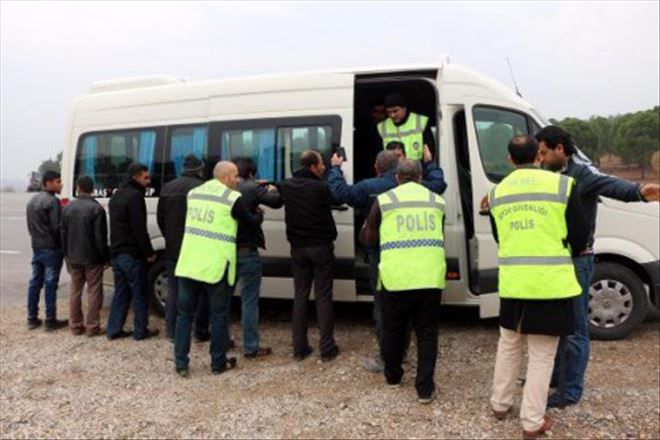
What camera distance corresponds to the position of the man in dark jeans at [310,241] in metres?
4.89

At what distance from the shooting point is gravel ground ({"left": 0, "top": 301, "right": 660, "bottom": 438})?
12.4 ft

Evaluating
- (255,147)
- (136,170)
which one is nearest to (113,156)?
(136,170)

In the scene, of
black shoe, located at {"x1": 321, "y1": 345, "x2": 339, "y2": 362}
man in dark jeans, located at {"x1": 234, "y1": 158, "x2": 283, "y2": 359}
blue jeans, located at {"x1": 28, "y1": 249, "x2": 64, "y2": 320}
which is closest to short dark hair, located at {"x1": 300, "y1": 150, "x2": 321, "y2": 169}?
man in dark jeans, located at {"x1": 234, "y1": 158, "x2": 283, "y2": 359}

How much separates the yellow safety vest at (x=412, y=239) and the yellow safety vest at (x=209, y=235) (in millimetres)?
1354

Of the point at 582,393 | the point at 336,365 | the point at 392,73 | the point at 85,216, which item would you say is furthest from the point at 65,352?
the point at 582,393

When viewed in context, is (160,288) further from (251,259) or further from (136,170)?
(251,259)

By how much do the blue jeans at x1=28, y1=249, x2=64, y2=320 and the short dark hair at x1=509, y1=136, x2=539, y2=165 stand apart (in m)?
5.07

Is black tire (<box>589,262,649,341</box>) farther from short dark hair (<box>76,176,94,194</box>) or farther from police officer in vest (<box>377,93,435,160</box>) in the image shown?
short dark hair (<box>76,176,94,194</box>)

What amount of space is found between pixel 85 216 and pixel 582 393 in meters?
4.91

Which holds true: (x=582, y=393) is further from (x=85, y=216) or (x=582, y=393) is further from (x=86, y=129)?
(x=86, y=129)

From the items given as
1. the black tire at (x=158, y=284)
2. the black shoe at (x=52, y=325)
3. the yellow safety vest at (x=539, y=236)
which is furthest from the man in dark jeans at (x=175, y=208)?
the yellow safety vest at (x=539, y=236)

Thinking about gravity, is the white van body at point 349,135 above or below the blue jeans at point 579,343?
above

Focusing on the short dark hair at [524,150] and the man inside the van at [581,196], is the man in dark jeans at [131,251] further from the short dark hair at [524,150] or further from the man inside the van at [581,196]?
the man inside the van at [581,196]

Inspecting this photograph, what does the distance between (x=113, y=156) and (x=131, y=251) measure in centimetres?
137
